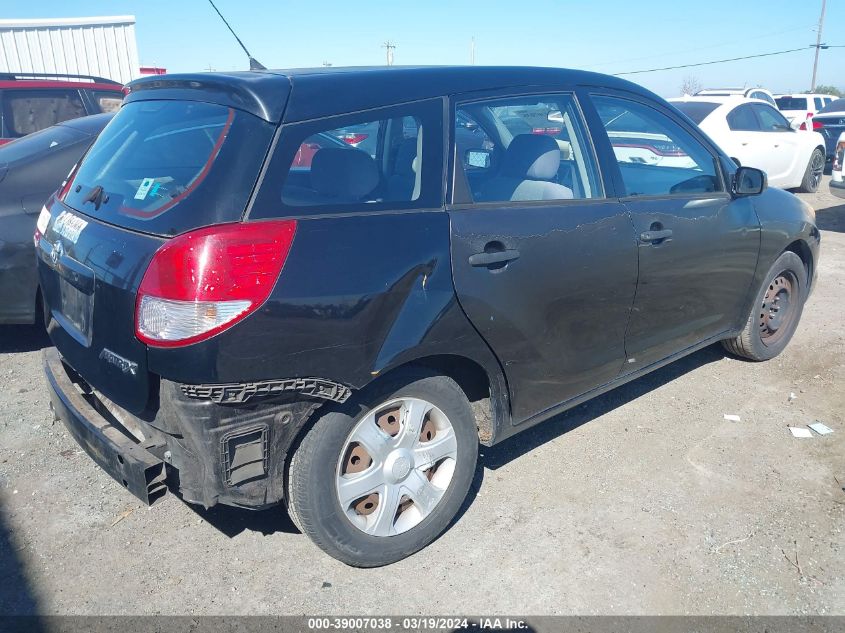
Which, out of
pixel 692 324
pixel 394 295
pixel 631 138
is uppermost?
pixel 631 138

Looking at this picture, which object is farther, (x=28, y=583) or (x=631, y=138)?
(x=631, y=138)

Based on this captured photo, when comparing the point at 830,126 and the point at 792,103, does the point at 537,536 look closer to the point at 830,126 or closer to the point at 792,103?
the point at 830,126

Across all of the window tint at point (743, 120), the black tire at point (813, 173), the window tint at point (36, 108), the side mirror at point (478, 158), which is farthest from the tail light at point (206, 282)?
the black tire at point (813, 173)

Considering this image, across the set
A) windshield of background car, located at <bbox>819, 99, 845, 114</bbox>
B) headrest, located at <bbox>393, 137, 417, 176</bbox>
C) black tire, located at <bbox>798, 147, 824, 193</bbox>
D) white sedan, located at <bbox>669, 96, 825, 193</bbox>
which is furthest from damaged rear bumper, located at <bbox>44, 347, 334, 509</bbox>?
windshield of background car, located at <bbox>819, 99, 845, 114</bbox>

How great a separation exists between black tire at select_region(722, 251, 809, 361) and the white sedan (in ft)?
18.0

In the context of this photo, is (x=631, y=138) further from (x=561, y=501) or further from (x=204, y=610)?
(x=204, y=610)

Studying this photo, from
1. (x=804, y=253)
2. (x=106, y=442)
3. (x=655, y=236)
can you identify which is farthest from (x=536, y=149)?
(x=804, y=253)

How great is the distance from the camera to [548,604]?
8.48ft

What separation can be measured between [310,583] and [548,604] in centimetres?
91

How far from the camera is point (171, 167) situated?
2.53 m

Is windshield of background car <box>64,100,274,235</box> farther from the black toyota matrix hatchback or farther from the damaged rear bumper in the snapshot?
the damaged rear bumper

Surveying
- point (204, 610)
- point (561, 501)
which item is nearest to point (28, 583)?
point (204, 610)

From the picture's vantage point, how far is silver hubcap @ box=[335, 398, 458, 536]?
258 cm

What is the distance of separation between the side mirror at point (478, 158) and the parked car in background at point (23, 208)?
3.07m
